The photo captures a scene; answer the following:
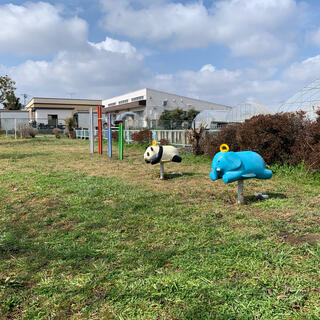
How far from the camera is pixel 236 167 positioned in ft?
13.0

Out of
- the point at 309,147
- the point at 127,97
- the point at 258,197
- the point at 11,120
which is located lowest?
the point at 258,197

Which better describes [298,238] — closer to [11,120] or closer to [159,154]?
[159,154]

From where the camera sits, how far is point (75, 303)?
1.92 metres

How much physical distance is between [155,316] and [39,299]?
2.87 feet

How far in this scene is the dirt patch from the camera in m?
2.77

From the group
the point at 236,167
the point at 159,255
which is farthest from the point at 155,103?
the point at 159,255

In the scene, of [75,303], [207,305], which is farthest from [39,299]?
[207,305]

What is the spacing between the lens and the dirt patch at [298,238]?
9.09ft

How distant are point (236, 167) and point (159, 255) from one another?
1976 mm

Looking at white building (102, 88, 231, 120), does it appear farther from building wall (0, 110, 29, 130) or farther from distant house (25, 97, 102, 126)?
building wall (0, 110, 29, 130)

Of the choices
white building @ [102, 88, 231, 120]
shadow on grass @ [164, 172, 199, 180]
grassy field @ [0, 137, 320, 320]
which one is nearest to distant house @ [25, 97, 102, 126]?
white building @ [102, 88, 231, 120]

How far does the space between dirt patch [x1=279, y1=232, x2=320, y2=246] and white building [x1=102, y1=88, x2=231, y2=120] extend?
36266mm

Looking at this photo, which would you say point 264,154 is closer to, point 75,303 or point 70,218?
point 70,218

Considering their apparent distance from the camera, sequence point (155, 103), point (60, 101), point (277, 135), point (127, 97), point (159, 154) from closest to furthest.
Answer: point (159, 154)
point (277, 135)
point (155, 103)
point (127, 97)
point (60, 101)
